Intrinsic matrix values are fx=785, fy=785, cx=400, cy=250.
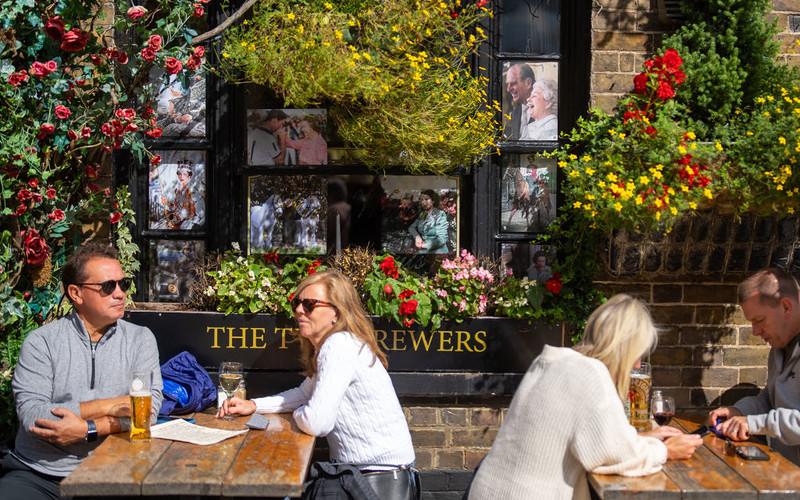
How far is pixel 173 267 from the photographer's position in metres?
4.85

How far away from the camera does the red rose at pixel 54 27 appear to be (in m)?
3.95

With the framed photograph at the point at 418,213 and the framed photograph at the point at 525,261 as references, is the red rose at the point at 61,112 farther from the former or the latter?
the framed photograph at the point at 525,261

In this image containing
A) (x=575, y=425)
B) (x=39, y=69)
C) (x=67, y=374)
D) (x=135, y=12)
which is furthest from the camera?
(x=135, y=12)

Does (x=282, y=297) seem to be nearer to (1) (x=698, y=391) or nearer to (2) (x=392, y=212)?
(2) (x=392, y=212)

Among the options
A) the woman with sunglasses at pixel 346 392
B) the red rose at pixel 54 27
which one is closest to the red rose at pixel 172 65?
the red rose at pixel 54 27

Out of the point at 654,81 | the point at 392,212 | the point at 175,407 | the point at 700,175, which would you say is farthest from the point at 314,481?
the point at 654,81

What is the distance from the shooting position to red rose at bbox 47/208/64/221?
4191 millimetres

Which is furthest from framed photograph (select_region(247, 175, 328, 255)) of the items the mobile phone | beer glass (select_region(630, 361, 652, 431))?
the mobile phone

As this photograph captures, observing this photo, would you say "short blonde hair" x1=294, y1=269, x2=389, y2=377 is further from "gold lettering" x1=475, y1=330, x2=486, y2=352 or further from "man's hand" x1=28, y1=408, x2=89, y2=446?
"man's hand" x1=28, y1=408, x2=89, y2=446

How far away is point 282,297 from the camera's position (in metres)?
4.41

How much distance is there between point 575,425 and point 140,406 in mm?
1706

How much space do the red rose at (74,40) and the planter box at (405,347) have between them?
1460mm

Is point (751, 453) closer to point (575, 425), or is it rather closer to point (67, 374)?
point (575, 425)

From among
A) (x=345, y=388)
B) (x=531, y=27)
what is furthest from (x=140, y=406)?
(x=531, y=27)
